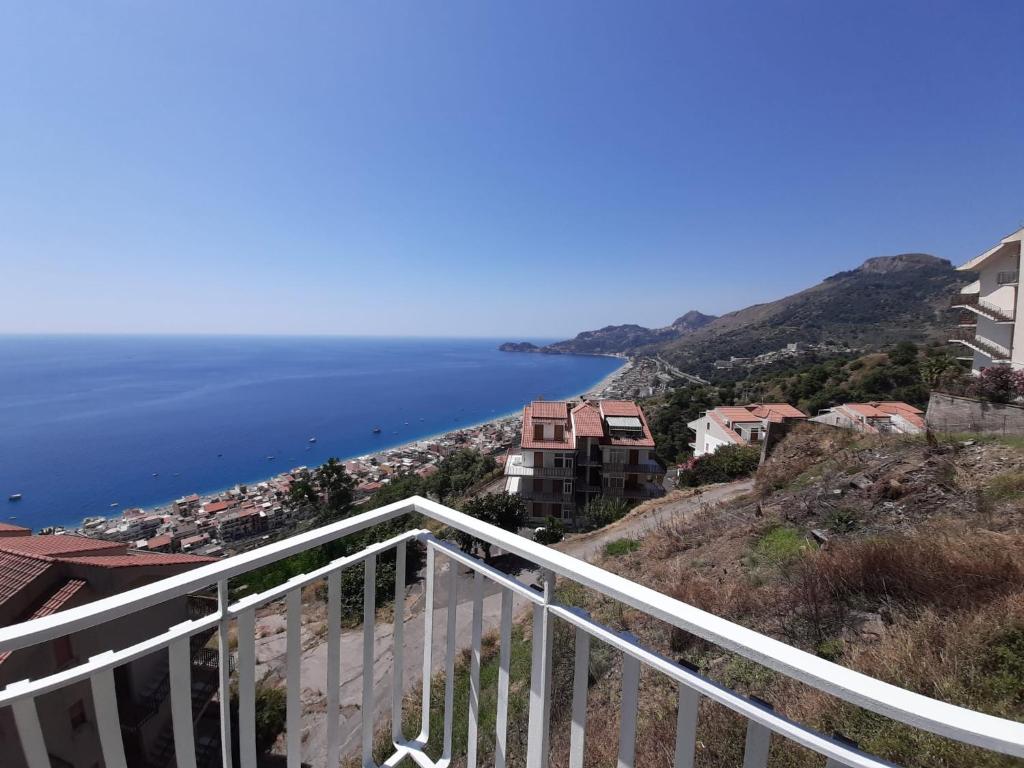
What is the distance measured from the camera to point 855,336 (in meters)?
50.3

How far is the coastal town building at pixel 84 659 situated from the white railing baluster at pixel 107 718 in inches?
1.8

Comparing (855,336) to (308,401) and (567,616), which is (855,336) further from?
(308,401)

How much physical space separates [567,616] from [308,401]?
61775 millimetres

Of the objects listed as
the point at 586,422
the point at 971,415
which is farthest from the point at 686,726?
the point at 586,422

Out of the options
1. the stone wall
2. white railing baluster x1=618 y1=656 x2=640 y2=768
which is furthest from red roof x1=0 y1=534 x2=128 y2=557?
the stone wall

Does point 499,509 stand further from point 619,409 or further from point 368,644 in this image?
point 368,644

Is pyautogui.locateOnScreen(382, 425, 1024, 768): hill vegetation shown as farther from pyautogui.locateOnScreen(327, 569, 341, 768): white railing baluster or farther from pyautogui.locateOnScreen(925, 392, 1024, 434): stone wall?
pyautogui.locateOnScreen(925, 392, 1024, 434): stone wall

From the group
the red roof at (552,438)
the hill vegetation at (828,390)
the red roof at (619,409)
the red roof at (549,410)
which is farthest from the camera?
the hill vegetation at (828,390)

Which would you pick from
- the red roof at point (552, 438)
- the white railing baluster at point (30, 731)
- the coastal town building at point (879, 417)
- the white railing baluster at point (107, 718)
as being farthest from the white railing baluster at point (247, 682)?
the red roof at point (552, 438)

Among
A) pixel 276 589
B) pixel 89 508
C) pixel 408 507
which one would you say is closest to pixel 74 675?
pixel 276 589

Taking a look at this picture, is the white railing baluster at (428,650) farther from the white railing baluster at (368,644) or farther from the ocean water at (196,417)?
the ocean water at (196,417)

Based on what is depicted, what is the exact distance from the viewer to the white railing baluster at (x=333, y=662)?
3.92 ft

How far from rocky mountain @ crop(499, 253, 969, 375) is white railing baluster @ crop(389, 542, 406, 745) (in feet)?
168

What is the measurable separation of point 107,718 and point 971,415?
1102cm
